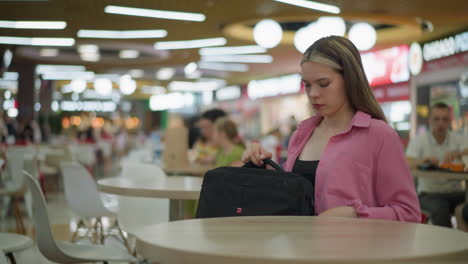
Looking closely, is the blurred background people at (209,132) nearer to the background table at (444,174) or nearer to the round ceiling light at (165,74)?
the background table at (444,174)

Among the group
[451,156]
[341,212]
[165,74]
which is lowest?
[451,156]

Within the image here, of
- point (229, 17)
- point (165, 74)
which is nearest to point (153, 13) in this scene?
point (229, 17)

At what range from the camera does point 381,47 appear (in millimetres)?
13484

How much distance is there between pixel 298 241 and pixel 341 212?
0.54 metres

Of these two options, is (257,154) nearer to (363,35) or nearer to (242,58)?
(363,35)

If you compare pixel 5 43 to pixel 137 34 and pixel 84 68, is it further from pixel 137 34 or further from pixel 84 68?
pixel 84 68

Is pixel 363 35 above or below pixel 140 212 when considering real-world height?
above

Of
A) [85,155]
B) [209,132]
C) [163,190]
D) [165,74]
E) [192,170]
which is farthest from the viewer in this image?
[165,74]

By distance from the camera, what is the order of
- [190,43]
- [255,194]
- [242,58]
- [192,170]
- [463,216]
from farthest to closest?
1. [242,58]
2. [190,43]
3. [192,170]
4. [463,216]
5. [255,194]

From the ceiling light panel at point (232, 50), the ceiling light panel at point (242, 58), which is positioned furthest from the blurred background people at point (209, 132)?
the ceiling light panel at point (242, 58)

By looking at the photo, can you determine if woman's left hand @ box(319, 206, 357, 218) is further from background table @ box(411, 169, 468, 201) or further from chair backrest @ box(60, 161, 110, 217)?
chair backrest @ box(60, 161, 110, 217)

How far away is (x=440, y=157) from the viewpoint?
5699 mm

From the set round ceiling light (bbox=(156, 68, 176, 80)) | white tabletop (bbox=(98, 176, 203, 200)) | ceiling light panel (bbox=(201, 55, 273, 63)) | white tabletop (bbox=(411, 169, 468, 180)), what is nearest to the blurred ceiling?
ceiling light panel (bbox=(201, 55, 273, 63))

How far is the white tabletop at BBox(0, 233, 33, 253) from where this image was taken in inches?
117
